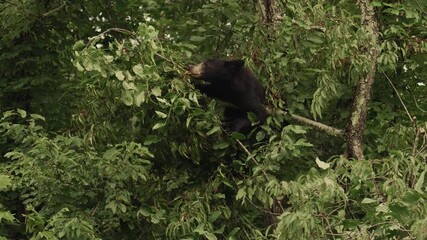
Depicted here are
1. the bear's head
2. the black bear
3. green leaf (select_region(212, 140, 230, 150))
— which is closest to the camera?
green leaf (select_region(212, 140, 230, 150))

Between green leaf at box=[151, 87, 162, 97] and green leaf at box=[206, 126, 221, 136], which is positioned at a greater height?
green leaf at box=[151, 87, 162, 97]

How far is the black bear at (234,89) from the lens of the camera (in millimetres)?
6141

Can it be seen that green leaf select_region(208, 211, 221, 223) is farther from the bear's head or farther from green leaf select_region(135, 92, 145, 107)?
the bear's head

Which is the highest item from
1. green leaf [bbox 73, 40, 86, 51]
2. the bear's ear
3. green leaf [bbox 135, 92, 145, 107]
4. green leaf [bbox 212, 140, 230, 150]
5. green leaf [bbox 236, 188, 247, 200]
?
green leaf [bbox 73, 40, 86, 51]

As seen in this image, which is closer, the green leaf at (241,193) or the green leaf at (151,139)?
the green leaf at (241,193)

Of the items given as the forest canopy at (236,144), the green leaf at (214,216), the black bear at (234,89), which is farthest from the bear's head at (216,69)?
the green leaf at (214,216)

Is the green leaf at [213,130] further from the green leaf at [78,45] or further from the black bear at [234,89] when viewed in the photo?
the green leaf at [78,45]

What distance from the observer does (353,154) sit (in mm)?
6277

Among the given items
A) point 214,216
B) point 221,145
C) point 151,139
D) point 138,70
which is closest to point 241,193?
point 214,216

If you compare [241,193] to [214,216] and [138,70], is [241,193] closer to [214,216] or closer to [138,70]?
[214,216]

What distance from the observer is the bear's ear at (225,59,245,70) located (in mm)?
6264

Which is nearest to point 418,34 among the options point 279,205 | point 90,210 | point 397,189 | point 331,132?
point 331,132

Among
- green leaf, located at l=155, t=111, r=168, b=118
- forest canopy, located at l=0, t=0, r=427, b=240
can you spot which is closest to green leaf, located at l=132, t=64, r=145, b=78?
forest canopy, located at l=0, t=0, r=427, b=240

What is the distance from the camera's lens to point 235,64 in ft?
20.7
